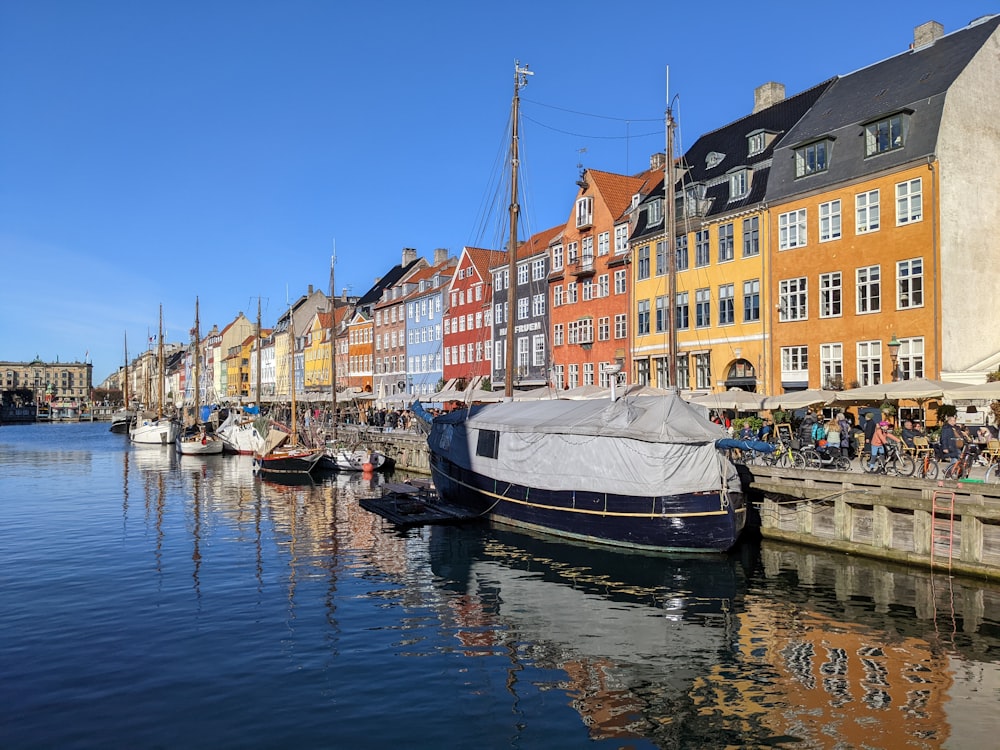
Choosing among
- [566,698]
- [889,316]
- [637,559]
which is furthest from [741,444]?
[889,316]

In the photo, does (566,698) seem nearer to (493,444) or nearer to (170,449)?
(493,444)

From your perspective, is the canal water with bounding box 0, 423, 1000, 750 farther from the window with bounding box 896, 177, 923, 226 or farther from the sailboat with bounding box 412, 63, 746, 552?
the window with bounding box 896, 177, 923, 226

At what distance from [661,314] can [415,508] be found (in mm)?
23626

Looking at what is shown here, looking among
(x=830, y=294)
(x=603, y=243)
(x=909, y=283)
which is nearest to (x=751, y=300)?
(x=830, y=294)

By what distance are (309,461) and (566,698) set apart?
133 feet

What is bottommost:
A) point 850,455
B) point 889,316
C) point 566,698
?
point 566,698

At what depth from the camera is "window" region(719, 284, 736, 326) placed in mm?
43969

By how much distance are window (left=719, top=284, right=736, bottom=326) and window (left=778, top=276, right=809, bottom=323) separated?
3433 millimetres

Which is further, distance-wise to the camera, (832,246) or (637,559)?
(832,246)

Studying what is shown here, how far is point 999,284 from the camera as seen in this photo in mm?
35781

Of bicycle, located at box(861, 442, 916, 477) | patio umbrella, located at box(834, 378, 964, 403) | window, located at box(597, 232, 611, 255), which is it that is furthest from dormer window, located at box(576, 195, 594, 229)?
bicycle, located at box(861, 442, 916, 477)

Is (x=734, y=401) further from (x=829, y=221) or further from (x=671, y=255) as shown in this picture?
(x=829, y=221)

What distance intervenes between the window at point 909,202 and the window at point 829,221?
311 cm

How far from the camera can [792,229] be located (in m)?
40.4
